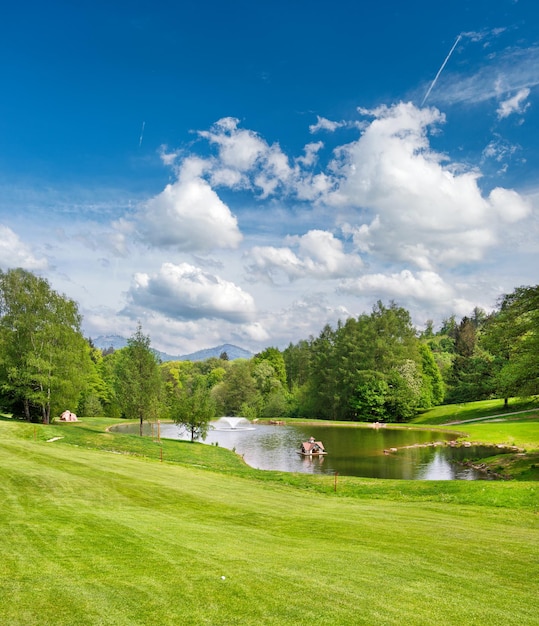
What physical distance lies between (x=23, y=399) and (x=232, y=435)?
29334 mm

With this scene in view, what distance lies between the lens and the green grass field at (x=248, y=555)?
7.53 m

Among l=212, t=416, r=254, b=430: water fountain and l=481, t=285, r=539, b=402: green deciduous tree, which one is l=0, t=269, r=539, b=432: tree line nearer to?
l=481, t=285, r=539, b=402: green deciduous tree

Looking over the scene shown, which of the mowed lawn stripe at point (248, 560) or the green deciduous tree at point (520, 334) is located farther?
the green deciduous tree at point (520, 334)

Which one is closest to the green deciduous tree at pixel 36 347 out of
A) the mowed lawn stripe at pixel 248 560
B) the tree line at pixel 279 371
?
the tree line at pixel 279 371

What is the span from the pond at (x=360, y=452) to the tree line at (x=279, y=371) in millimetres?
7324

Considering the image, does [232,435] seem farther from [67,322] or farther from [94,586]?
[94,586]

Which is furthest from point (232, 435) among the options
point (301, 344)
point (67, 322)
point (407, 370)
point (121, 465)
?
point (301, 344)

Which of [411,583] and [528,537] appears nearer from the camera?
[411,583]

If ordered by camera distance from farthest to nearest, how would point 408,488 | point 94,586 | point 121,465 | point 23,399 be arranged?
point 23,399 < point 408,488 < point 121,465 < point 94,586

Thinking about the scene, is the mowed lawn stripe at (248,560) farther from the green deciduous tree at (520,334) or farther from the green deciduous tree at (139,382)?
the green deciduous tree at (139,382)

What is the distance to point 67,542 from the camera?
35.2 ft

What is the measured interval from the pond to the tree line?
7.32 meters

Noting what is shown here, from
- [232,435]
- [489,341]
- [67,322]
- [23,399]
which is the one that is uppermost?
[67,322]

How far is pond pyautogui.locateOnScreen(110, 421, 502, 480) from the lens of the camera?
38.2m
